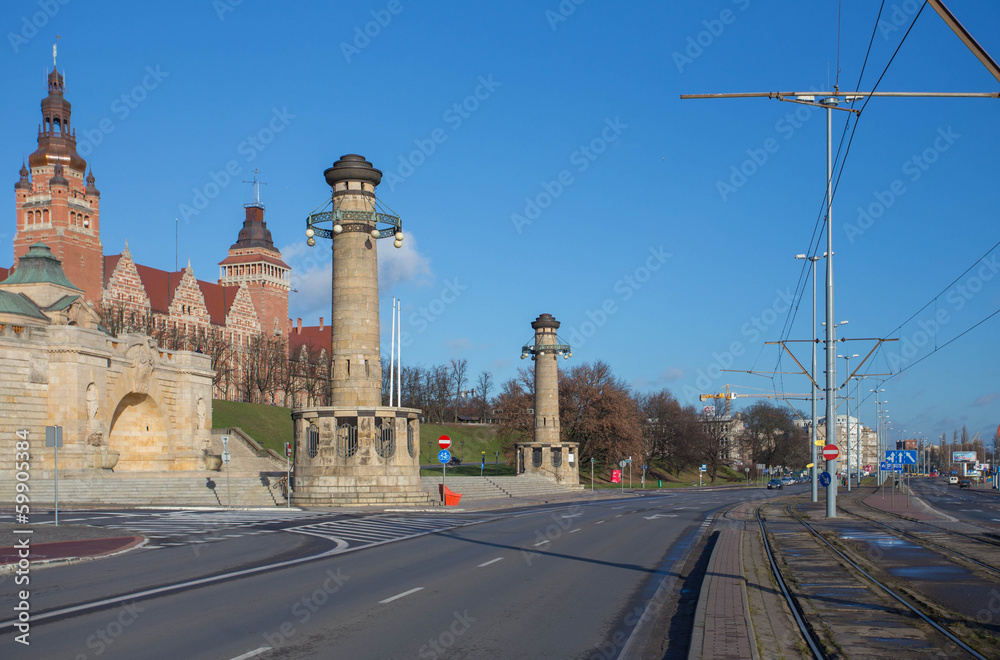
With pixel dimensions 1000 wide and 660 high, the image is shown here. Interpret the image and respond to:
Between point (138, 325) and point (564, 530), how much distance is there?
80.9 m

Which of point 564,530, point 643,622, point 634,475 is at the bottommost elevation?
point 634,475

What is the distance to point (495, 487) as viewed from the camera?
170 ft

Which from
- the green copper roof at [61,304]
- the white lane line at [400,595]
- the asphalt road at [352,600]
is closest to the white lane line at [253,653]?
the asphalt road at [352,600]

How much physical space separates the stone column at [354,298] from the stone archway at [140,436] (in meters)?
22.0

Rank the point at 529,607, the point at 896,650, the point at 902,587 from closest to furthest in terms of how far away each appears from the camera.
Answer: the point at 896,650 < the point at 529,607 < the point at 902,587

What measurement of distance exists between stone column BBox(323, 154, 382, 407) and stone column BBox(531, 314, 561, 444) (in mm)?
29264

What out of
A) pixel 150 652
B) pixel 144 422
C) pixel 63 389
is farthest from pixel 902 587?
pixel 144 422

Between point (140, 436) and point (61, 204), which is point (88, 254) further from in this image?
point (140, 436)

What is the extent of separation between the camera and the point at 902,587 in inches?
523

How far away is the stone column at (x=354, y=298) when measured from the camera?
37.6 m

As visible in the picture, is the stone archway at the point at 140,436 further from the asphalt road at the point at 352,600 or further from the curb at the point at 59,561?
the curb at the point at 59,561

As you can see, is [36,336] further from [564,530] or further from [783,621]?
[783,621]

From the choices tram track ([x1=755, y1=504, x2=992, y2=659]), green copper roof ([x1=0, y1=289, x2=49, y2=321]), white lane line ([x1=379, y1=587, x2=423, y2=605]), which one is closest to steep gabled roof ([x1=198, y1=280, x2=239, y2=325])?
green copper roof ([x1=0, y1=289, x2=49, y2=321])

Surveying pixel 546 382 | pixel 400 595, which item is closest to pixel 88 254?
pixel 546 382
